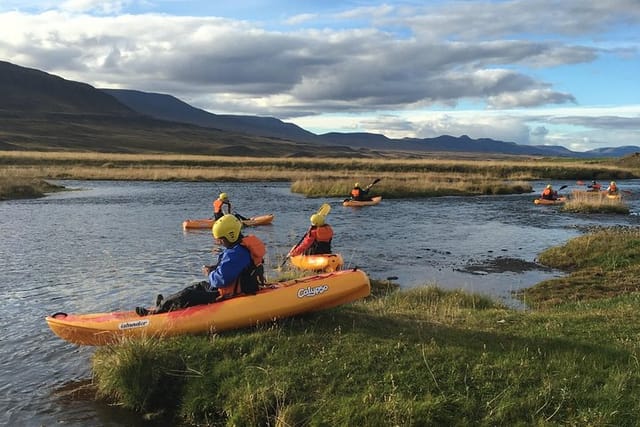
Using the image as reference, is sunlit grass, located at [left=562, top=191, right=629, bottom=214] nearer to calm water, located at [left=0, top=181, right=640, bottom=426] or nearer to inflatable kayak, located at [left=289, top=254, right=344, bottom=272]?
calm water, located at [left=0, top=181, right=640, bottom=426]

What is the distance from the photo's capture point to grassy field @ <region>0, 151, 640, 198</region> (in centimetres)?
4619

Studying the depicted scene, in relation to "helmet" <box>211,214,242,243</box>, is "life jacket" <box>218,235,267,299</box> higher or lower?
lower

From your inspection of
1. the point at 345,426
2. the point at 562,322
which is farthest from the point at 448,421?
the point at 562,322

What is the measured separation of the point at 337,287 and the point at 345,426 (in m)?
3.00

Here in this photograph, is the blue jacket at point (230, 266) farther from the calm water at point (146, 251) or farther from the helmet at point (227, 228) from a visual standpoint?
the calm water at point (146, 251)

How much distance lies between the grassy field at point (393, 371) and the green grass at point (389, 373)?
1 centimetres

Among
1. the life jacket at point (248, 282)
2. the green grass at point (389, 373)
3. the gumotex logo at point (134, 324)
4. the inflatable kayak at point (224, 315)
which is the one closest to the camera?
the green grass at point (389, 373)

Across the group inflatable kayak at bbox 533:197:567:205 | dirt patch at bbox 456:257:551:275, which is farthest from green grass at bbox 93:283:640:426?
inflatable kayak at bbox 533:197:567:205

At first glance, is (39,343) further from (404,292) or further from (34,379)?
(404,292)

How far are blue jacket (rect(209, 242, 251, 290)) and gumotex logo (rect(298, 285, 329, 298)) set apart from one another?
38.8 inches

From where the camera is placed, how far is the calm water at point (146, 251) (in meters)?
9.29

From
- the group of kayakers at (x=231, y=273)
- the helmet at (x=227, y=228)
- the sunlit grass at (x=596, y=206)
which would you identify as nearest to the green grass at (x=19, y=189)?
the group of kayakers at (x=231, y=273)

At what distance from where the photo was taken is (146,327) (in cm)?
906

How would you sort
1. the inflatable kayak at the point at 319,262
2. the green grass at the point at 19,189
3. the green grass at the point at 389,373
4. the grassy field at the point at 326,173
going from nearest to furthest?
1. the green grass at the point at 389,373
2. the inflatable kayak at the point at 319,262
3. the green grass at the point at 19,189
4. the grassy field at the point at 326,173
